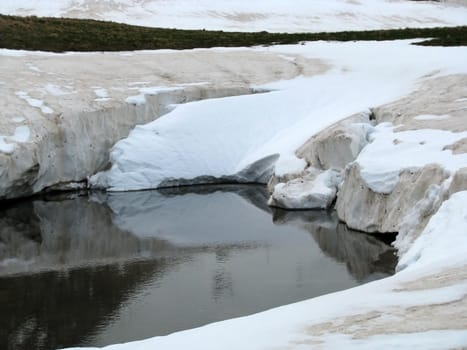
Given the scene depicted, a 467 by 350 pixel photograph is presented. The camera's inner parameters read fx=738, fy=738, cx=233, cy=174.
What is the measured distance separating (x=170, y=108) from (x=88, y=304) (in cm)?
1273

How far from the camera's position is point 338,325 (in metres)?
7.14

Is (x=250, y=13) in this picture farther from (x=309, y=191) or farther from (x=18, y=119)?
(x=309, y=191)

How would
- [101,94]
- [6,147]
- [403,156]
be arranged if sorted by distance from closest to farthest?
[403,156] < [6,147] < [101,94]

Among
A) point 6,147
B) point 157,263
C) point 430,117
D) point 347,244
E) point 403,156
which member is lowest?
point 157,263

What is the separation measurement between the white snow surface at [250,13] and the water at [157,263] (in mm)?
35131

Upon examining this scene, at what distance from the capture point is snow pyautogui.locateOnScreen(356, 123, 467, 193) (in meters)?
15.3

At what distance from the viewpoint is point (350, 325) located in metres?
7.03

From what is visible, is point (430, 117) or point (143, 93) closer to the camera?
point (430, 117)

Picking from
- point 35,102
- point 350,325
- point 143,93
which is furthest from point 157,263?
point 143,93

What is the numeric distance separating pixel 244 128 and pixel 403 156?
8.12 m

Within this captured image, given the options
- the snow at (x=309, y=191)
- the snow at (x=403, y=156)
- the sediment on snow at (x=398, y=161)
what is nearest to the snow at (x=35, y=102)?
the sediment on snow at (x=398, y=161)

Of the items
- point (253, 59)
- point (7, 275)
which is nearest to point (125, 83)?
point (253, 59)

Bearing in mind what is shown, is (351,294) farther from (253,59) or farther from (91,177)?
(253,59)

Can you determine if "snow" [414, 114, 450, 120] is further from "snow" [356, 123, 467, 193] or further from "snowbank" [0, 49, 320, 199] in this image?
"snowbank" [0, 49, 320, 199]
